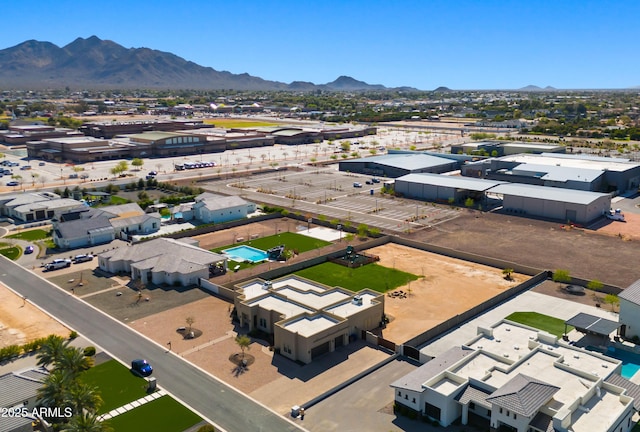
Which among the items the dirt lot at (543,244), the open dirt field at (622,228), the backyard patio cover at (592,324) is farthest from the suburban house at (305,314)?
the open dirt field at (622,228)

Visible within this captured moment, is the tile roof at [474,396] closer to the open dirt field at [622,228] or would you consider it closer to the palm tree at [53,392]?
the palm tree at [53,392]

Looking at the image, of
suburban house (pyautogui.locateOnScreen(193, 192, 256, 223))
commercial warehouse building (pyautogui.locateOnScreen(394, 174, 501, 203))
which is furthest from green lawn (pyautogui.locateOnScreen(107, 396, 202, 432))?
commercial warehouse building (pyautogui.locateOnScreen(394, 174, 501, 203))

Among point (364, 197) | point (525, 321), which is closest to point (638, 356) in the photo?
point (525, 321)

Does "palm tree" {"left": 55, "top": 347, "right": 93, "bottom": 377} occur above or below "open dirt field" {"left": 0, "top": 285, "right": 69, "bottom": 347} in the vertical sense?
above

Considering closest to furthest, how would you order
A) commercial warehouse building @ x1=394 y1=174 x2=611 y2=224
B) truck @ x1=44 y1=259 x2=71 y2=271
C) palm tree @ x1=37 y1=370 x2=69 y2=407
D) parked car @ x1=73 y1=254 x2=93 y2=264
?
1. palm tree @ x1=37 y1=370 x2=69 y2=407
2. truck @ x1=44 y1=259 x2=71 y2=271
3. parked car @ x1=73 y1=254 x2=93 y2=264
4. commercial warehouse building @ x1=394 y1=174 x2=611 y2=224

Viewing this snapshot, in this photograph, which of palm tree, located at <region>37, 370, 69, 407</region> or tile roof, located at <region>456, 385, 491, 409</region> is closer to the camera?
palm tree, located at <region>37, 370, 69, 407</region>

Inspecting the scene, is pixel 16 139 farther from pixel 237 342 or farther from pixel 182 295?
pixel 237 342

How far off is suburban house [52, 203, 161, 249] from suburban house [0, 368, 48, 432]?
113 ft

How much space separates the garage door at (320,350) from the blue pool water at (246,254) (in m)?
23.0

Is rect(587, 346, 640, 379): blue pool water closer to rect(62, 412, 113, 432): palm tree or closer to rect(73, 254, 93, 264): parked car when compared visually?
rect(62, 412, 113, 432): palm tree

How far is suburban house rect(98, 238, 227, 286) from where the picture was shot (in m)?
53.6

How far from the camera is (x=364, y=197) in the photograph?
93.4 meters

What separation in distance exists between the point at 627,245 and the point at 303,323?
46.3m

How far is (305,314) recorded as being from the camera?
42156mm
